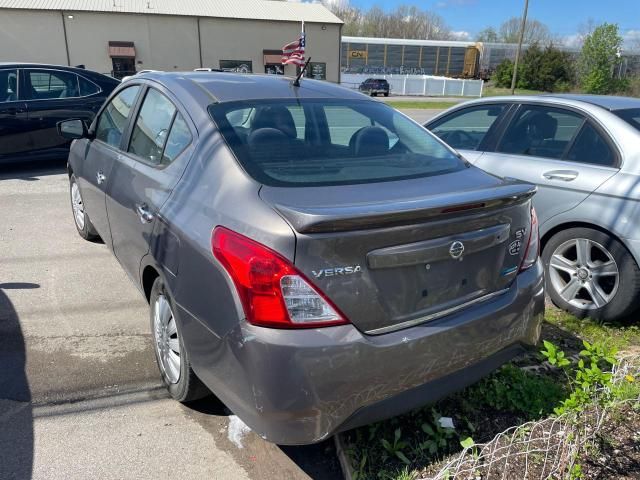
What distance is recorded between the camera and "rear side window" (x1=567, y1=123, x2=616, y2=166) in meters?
3.75

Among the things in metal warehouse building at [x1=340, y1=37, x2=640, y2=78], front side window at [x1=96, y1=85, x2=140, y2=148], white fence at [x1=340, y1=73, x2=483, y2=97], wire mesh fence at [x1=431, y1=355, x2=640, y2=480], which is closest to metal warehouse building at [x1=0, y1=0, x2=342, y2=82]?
white fence at [x1=340, y1=73, x2=483, y2=97]

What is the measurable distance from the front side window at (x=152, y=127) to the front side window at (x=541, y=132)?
2.79 metres

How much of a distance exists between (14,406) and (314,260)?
2.02 metres

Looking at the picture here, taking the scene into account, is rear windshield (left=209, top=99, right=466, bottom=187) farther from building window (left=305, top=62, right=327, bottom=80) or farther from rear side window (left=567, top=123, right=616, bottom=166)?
building window (left=305, top=62, right=327, bottom=80)

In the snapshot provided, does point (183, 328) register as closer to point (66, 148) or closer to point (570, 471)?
point (570, 471)

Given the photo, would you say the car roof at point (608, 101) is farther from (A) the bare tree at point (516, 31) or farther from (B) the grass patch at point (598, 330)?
(A) the bare tree at point (516, 31)

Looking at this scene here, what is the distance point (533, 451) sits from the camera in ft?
7.66

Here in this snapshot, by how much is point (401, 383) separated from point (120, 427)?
4.95ft

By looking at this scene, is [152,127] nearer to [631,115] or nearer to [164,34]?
[631,115]

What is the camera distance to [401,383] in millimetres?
2113

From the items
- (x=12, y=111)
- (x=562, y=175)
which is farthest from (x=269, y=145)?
(x=12, y=111)

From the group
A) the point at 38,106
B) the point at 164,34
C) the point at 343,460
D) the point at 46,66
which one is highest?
the point at 164,34

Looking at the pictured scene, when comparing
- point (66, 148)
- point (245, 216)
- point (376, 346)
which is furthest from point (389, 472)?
point (66, 148)

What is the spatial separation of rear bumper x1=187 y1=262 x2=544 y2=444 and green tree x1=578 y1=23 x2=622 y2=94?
1830 inches
